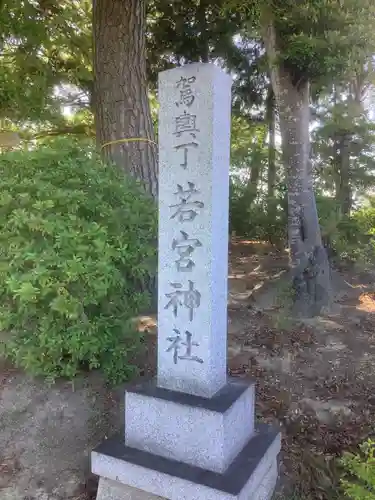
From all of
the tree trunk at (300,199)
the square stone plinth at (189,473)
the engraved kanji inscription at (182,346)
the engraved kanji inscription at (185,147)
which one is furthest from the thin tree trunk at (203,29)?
the square stone plinth at (189,473)

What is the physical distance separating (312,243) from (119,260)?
2781 millimetres

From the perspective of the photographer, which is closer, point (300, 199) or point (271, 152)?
point (300, 199)

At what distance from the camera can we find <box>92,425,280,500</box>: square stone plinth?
2.01 meters

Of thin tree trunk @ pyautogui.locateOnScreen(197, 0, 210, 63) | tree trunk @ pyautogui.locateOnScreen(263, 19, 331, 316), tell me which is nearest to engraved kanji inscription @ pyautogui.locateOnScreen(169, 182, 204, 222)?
tree trunk @ pyautogui.locateOnScreen(263, 19, 331, 316)

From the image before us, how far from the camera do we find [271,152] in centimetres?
877

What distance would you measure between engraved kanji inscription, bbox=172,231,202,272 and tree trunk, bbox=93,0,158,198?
249 cm

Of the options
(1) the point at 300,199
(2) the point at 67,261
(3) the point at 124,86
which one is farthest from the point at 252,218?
(2) the point at 67,261

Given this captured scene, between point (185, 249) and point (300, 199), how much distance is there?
3.13 metres

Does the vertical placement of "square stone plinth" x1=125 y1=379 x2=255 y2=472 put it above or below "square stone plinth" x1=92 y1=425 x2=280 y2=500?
above

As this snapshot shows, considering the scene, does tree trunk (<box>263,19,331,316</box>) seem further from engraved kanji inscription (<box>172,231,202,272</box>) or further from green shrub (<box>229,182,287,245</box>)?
engraved kanji inscription (<box>172,231,202,272</box>)

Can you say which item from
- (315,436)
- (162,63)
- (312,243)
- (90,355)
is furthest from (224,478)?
(162,63)

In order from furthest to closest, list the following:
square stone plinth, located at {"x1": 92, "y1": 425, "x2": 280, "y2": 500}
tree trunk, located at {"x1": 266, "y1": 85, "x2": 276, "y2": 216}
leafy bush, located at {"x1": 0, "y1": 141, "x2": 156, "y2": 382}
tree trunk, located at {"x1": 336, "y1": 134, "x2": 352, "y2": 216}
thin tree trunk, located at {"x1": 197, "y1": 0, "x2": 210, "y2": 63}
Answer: tree trunk, located at {"x1": 266, "y1": 85, "x2": 276, "y2": 216} → tree trunk, located at {"x1": 336, "y1": 134, "x2": 352, "y2": 216} → thin tree trunk, located at {"x1": 197, "y1": 0, "x2": 210, "y2": 63} → leafy bush, located at {"x1": 0, "y1": 141, "x2": 156, "y2": 382} → square stone plinth, located at {"x1": 92, "y1": 425, "x2": 280, "y2": 500}

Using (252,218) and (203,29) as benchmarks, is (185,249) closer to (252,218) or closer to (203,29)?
(203,29)

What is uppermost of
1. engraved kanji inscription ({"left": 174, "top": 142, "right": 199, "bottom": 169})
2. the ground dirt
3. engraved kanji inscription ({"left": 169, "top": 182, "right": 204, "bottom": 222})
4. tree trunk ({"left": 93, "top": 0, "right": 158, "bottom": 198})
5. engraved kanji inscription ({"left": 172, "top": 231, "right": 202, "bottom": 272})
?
tree trunk ({"left": 93, "top": 0, "right": 158, "bottom": 198})
